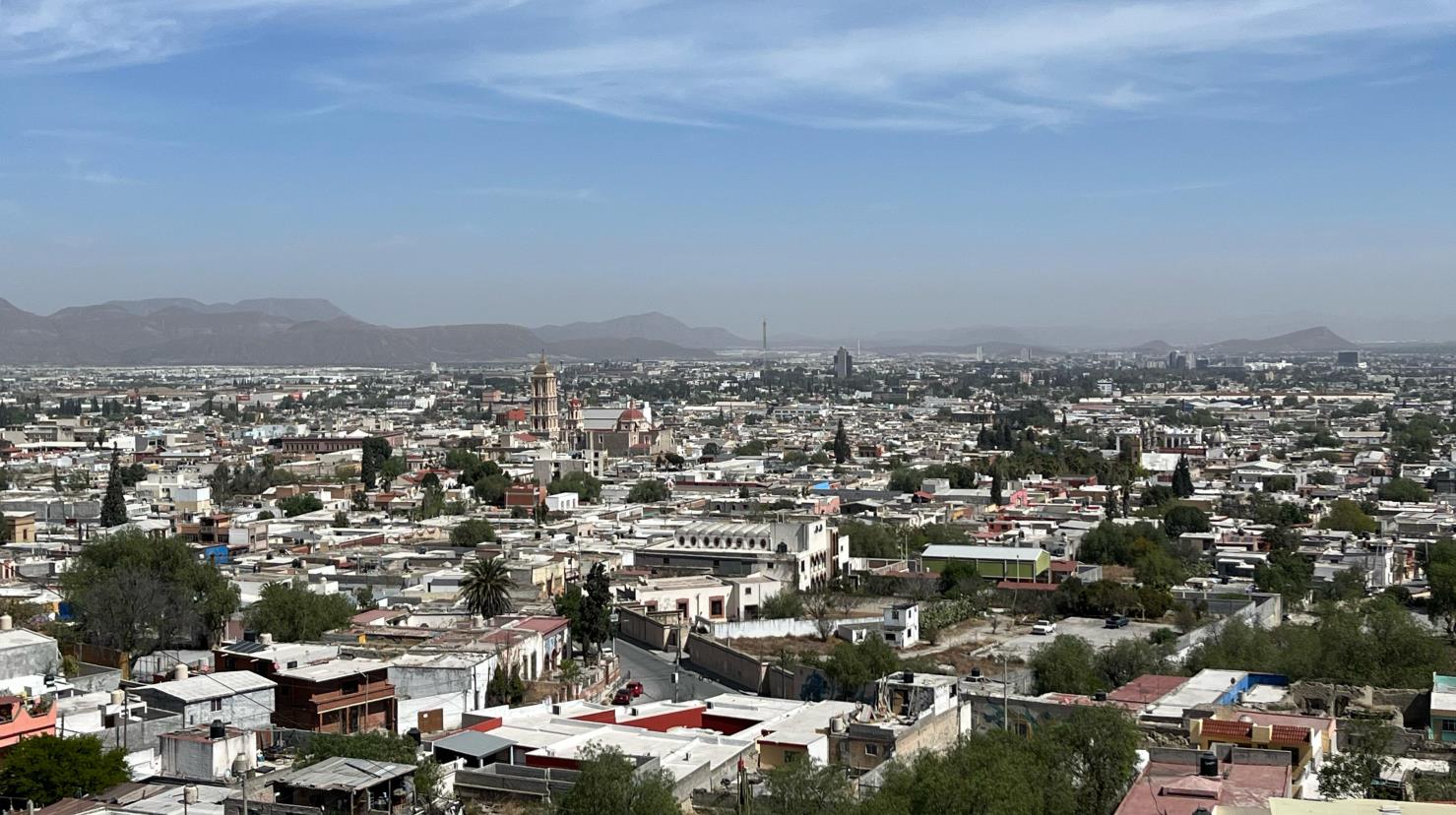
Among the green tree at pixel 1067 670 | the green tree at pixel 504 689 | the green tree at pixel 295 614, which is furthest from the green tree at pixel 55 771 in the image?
the green tree at pixel 1067 670

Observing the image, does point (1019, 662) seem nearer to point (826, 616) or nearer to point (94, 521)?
point (826, 616)

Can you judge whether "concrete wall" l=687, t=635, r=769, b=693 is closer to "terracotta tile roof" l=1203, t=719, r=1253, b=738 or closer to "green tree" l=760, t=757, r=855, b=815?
"terracotta tile roof" l=1203, t=719, r=1253, b=738

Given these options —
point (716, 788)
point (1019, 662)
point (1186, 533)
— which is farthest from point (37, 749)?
point (1186, 533)

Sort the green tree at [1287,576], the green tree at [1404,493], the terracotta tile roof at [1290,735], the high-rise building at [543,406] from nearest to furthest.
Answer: the terracotta tile roof at [1290,735]
the green tree at [1287,576]
the green tree at [1404,493]
the high-rise building at [543,406]

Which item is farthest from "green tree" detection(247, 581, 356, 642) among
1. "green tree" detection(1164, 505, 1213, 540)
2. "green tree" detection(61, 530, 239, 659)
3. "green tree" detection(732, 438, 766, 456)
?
"green tree" detection(732, 438, 766, 456)

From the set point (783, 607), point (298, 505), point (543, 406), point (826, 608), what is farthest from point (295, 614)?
point (543, 406)

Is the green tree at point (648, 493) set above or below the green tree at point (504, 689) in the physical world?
below

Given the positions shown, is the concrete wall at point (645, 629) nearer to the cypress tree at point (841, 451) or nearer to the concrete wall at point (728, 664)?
the concrete wall at point (728, 664)
